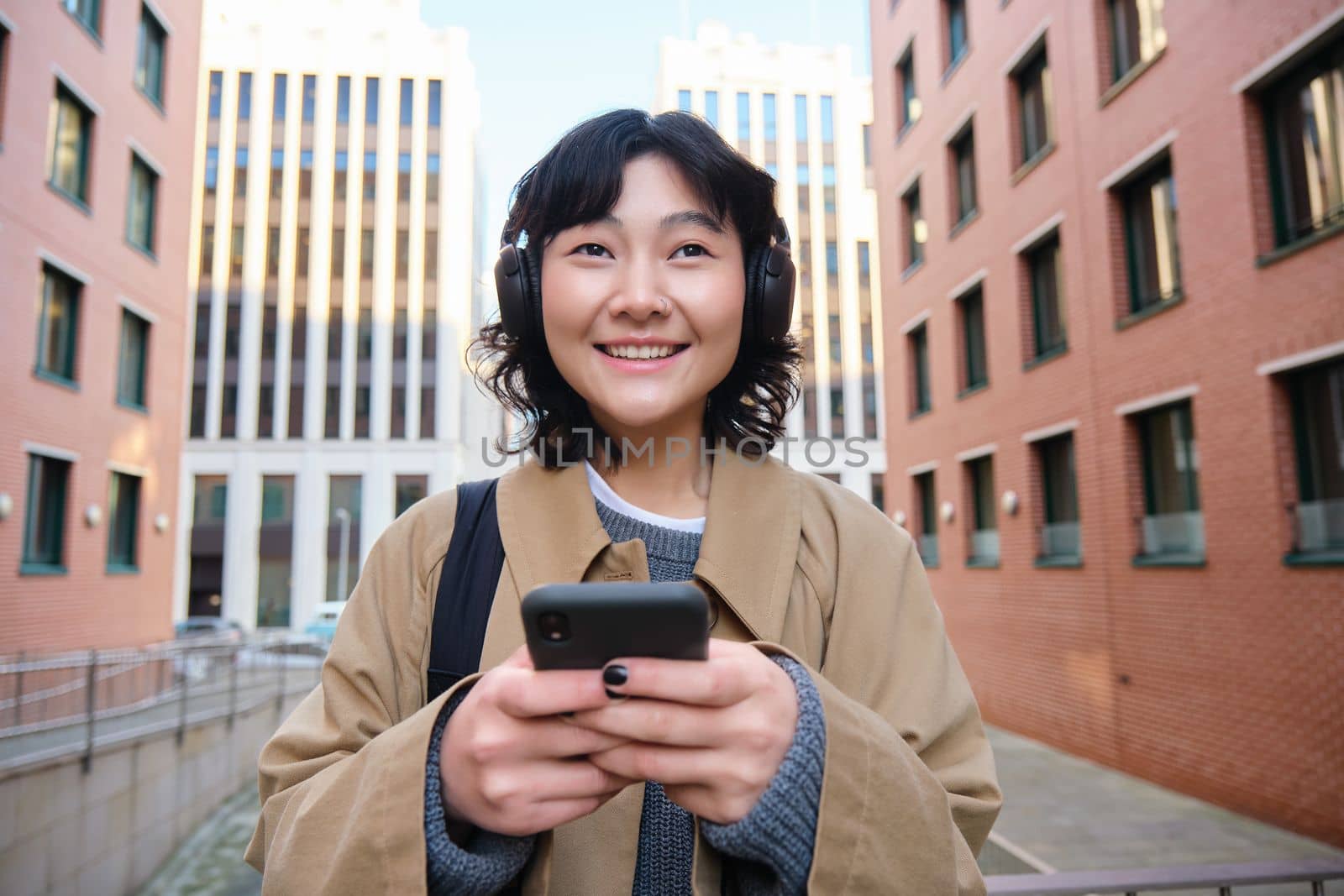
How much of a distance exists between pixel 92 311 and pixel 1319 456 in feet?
50.5

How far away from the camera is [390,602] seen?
129 centimetres

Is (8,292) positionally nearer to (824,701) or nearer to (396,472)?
(824,701)

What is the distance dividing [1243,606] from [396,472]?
29.6 meters

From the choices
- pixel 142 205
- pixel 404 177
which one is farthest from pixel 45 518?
pixel 404 177

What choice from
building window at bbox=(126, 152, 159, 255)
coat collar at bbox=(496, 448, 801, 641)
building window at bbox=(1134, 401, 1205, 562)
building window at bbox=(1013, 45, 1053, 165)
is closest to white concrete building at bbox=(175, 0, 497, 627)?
building window at bbox=(126, 152, 159, 255)

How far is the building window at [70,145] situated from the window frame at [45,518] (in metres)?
3.78

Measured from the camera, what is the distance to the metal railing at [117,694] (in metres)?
6.83

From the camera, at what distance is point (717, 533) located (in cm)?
133

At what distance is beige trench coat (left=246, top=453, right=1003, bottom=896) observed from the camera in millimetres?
952

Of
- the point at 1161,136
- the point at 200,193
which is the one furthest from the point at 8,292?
the point at 200,193

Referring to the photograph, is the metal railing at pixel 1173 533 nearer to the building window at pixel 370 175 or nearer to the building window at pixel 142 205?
the building window at pixel 142 205

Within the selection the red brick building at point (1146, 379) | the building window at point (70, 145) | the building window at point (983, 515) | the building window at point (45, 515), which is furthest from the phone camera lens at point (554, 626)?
the building window at point (70, 145)

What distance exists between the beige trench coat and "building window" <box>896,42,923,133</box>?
56.3ft

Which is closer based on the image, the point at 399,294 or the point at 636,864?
the point at 636,864
